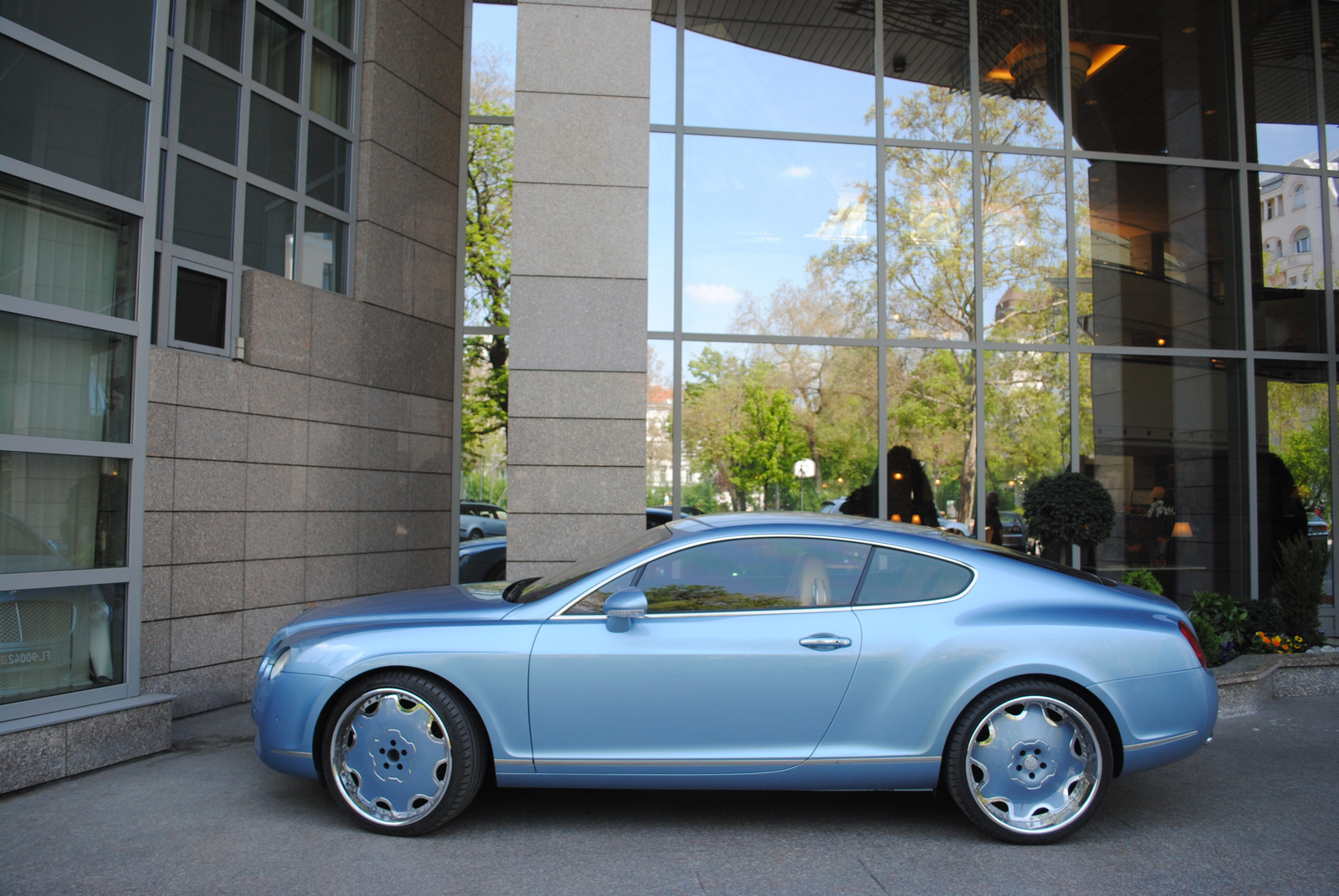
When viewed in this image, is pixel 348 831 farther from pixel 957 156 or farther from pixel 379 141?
pixel 957 156

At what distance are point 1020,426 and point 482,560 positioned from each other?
18.8 ft

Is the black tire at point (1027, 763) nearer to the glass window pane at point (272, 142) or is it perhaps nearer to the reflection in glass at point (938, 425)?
the reflection in glass at point (938, 425)

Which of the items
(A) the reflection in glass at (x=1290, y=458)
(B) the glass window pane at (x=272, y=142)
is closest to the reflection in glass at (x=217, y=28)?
(B) the glass window pane at (x=272, y=142)

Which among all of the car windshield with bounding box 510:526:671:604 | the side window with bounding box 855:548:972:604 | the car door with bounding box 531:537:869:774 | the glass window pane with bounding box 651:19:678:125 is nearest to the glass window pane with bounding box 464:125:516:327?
the glass window pane with bounding box 651:19:678:125

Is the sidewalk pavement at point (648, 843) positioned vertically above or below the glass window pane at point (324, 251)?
below

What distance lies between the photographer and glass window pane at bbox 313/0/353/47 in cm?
789

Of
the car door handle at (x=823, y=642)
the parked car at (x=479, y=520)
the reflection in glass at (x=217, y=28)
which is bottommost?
the car door handle at (x=823, y=642)

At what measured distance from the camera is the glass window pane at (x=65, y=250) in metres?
4.76

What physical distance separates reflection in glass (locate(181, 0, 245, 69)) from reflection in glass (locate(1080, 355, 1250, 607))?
831 centimetres

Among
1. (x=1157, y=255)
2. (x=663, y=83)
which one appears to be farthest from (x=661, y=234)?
(x=1157, y=255)

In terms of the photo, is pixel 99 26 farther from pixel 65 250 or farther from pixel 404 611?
pixel 404 611

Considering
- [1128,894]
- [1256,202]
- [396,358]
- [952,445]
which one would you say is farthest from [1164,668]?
[1256,202]

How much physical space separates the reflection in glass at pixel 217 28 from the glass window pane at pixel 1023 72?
718cm

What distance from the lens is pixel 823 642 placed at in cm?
389
